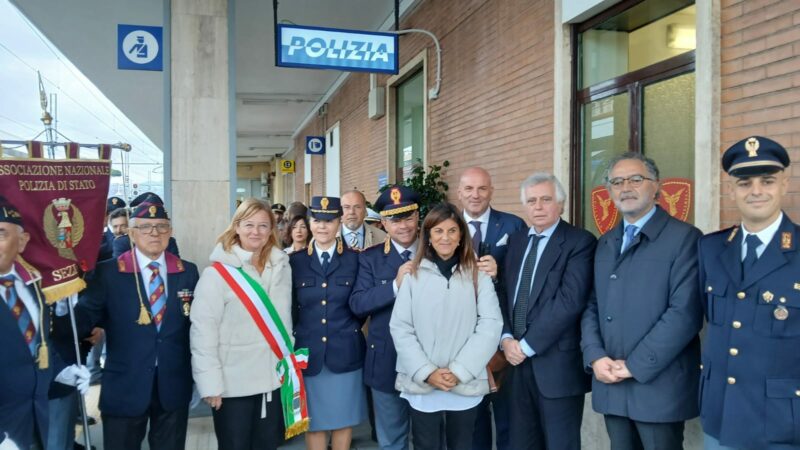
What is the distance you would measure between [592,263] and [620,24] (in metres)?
2.21

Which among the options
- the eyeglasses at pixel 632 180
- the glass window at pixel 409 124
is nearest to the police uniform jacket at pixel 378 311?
the eyeglasses at pixel 632 180

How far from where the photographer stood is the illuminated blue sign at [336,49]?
5.03 metres

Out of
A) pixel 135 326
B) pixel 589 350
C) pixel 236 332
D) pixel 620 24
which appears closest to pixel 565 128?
pixel 620 24

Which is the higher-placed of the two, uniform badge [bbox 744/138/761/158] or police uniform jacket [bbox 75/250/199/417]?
uniform badge [bbox 744/138/761/158]

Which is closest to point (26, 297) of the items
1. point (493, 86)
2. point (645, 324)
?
point (645, 324)

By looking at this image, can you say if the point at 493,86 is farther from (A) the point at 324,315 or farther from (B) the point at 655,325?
(B) the point at 655,325

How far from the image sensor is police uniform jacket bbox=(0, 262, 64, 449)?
6.75ft

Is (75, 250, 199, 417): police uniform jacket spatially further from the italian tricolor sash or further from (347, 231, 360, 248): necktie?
(347, 231, 360, 248): necktie

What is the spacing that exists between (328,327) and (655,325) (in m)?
1.66

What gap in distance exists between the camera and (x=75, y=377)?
2543 millimetres

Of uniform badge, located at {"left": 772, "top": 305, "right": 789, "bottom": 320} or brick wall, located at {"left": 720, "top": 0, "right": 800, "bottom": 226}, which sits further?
brick wall, located at {"left": 720, "top": 0, "right": 800, "bottom": 226}

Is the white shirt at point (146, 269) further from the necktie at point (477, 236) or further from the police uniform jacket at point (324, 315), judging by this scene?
the necktie at point (477, 236)

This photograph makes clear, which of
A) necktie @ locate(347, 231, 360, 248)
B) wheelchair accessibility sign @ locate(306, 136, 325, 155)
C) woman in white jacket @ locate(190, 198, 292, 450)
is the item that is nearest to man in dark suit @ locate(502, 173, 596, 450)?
woman in white jacket @ locate(190, 198, 292, 450)

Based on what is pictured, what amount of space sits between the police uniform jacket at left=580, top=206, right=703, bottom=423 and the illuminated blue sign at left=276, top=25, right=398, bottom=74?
3508mm
